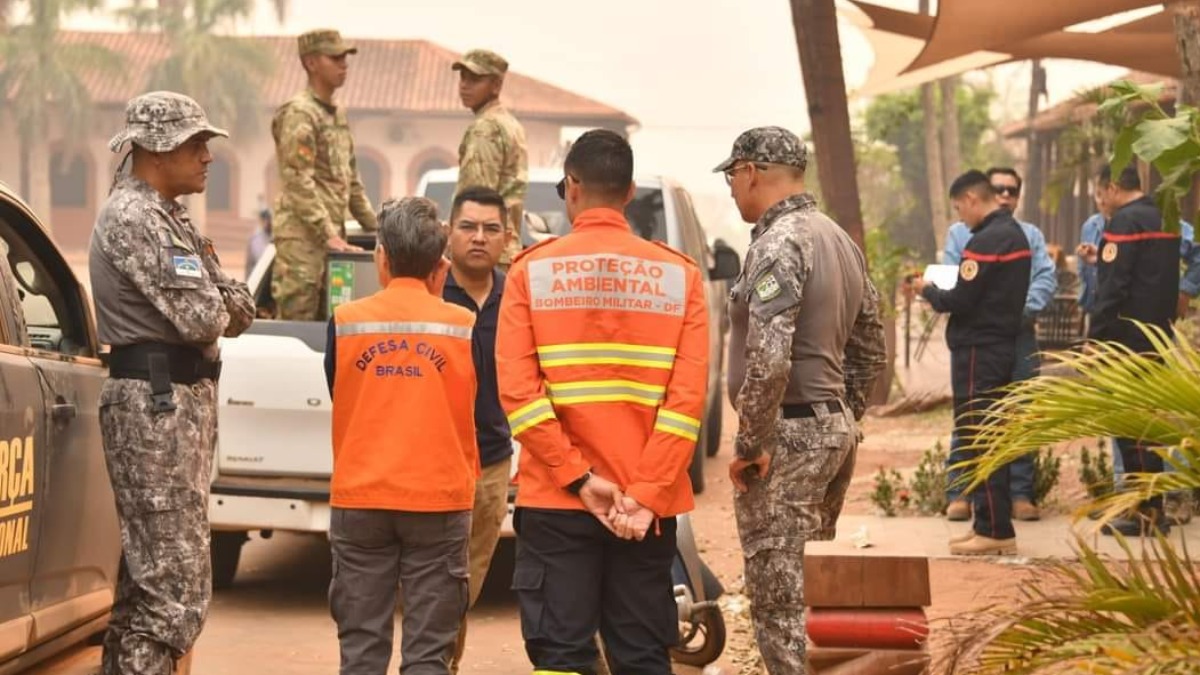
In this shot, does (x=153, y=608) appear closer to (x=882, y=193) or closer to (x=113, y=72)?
(x=882, y=193)

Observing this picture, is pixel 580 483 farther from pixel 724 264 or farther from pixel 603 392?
pixel 724 264

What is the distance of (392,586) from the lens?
224 inches

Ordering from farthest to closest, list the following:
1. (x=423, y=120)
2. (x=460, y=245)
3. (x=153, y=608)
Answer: (x=423, y=120), (x=460, y=245), (x=153, y=608)

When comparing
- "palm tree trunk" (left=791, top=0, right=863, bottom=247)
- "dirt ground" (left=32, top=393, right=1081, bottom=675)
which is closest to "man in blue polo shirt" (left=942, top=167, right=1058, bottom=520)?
"dirt ground" (left=32, top=393, right=1081, bottom=675)

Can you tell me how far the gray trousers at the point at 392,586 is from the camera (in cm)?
562

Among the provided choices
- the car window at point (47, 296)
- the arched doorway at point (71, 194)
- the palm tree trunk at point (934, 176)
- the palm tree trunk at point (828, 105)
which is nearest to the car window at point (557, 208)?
the car window at point (47, 296)

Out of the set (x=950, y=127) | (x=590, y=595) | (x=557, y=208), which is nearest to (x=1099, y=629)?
(x=590, y=595)

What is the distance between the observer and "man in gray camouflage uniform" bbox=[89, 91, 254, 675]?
19.0ft

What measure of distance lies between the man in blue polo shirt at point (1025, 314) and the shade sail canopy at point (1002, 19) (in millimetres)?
2523

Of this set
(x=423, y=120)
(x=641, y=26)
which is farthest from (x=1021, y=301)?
(x=641, y=26)

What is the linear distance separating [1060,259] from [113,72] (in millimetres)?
48266

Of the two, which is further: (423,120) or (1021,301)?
(423,120)

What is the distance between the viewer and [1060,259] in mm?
23172

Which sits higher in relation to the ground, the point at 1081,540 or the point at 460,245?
the point at 460,245
